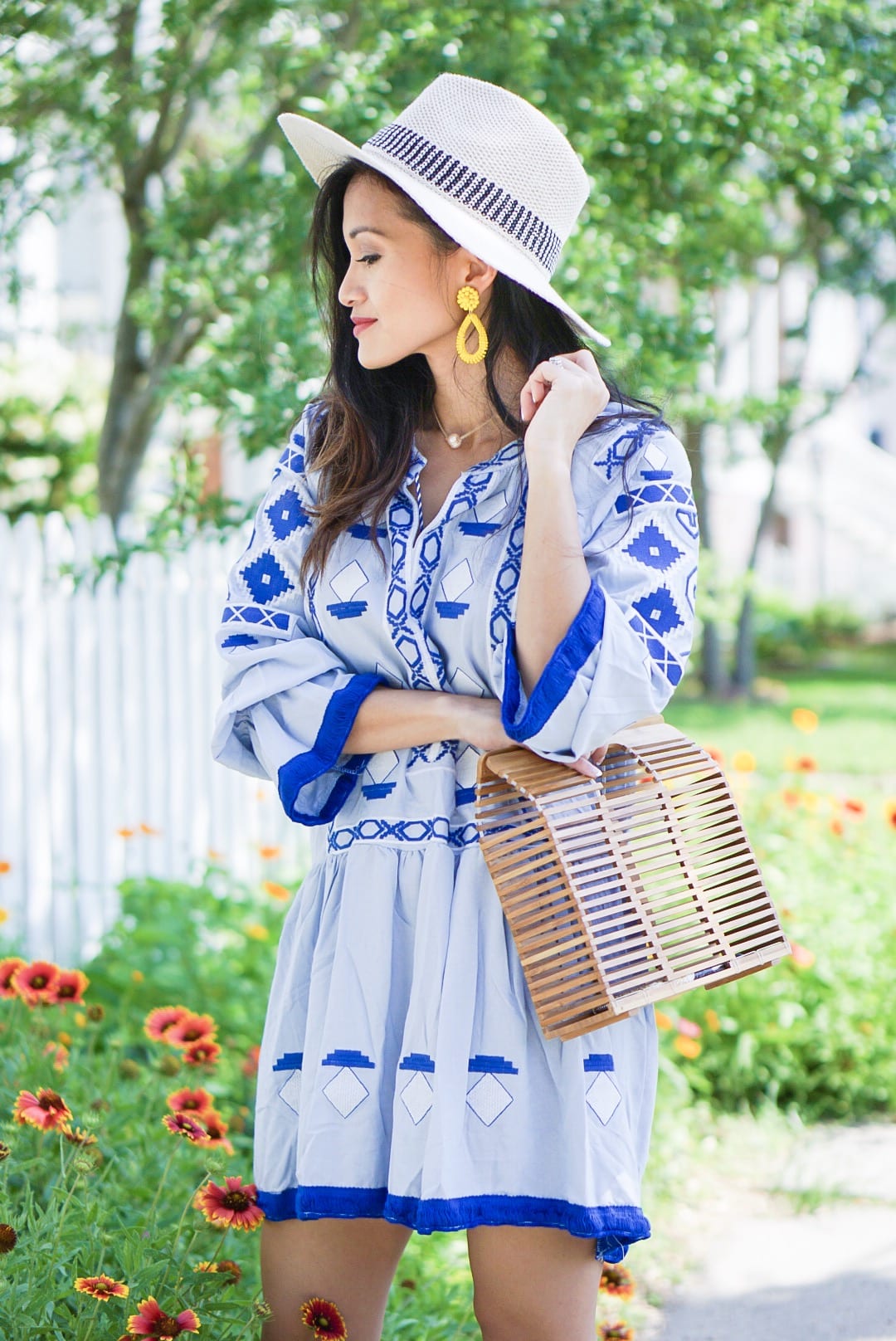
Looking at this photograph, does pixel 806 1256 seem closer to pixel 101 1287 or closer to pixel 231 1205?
pixel 231 1205

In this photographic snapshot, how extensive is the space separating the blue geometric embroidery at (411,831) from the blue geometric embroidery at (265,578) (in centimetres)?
34

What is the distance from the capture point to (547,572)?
1.81m

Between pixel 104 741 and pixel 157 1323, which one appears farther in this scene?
pixel 104 741

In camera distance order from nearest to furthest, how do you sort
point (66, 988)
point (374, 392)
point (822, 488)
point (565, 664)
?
1. point (565, 664)
2. point (374, 392)
3. point (66, 988)
4. point (822, 488)

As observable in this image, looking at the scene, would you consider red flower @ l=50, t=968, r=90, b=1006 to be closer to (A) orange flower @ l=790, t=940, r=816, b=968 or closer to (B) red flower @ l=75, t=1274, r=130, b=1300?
(B) red flower @ l=75, t=1274, r=130, b=1300

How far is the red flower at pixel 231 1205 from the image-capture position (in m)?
1.98

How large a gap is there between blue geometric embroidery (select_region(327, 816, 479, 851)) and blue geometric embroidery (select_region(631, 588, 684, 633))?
0.35 m

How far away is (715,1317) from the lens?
10.3 ft

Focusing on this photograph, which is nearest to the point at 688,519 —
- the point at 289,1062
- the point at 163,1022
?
the point at 289,1062

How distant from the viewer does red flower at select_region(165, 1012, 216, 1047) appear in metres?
2.58

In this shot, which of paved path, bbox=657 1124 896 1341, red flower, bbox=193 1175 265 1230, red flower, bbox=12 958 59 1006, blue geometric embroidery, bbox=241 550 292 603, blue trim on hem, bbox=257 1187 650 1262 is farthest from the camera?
paved path, bbox=657 1124 896 1341

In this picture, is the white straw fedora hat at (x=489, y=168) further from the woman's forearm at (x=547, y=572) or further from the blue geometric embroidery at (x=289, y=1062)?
the blue geometric embroidery at (x=289, y=1062)

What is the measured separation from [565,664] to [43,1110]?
39.2 inches

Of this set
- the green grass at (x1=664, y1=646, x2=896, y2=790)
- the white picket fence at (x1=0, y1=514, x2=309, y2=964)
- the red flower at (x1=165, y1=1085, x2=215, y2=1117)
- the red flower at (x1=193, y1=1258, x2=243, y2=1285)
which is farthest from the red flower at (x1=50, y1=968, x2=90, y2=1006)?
the green grass at (x1=664, y1=646, x2=896, y2=790)
